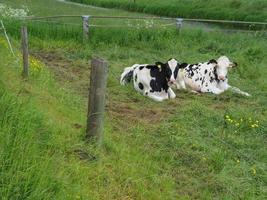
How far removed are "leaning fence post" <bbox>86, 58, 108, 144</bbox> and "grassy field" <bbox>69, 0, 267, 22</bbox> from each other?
821 inches

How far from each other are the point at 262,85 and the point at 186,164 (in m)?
4.99

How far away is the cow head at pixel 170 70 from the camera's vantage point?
9.27 meters

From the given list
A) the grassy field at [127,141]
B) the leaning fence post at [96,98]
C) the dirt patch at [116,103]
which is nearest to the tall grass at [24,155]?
the grassy field at [127,141]

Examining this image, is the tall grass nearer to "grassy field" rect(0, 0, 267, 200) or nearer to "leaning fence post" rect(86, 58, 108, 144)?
"grassy field" rect(0, 0, 267, 200)

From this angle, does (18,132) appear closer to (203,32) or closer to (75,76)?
(75,76)

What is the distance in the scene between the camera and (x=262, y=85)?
32.6ft

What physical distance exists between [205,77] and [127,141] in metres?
4.34

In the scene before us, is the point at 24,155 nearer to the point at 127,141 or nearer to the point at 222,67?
the point at 127,141

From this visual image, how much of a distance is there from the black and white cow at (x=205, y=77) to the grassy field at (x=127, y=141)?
39 cm

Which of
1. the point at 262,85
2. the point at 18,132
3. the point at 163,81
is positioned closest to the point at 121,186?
the point at 18,132

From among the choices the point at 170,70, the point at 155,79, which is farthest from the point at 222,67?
the point at 155,79

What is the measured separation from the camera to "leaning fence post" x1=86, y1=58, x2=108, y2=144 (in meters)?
4.61

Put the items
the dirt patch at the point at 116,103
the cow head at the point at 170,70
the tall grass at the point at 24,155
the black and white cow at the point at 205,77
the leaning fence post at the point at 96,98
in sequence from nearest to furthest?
the tall grass at the point at 24,155
the leaning fence post at the point at 96,98
the dirt patch at the point at 116,103
the cow head at the point at 170,70
the black and white cow at the point at 205,77

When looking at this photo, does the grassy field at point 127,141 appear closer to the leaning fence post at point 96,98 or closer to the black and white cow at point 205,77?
the leaning fence post at point 96,98
